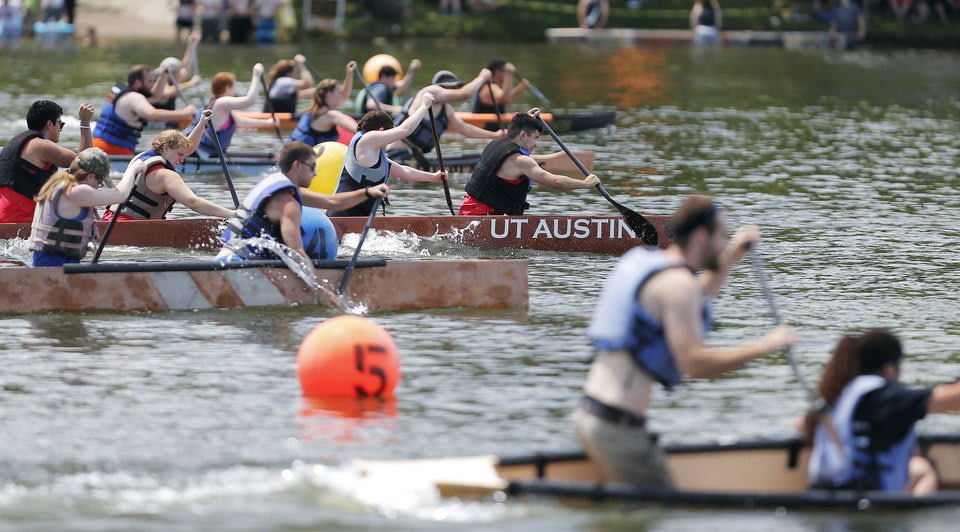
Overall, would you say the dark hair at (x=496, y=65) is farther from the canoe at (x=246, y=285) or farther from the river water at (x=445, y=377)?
the canoe at (x=246, y=285)

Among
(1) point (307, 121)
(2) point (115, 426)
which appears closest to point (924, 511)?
(2) point (115, 426)

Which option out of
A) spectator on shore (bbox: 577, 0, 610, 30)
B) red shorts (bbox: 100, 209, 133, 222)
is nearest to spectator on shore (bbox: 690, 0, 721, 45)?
spectator on shore (bbox: 577, 0, 610, 30)

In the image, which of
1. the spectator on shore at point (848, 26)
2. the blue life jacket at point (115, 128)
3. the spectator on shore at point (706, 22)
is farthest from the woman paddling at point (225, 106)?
the spectator on shore at point (848, 26)

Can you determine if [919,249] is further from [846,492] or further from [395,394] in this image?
[846,492]

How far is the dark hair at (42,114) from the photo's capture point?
46.4 ft

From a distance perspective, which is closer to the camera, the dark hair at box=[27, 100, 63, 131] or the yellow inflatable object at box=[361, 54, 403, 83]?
the dark hair at box=[27, 100, 63, 131]

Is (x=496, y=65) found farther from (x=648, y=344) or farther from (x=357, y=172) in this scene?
(x=648, y=344)

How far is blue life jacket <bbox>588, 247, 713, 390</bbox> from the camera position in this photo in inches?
273

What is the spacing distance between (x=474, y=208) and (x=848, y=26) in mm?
33560

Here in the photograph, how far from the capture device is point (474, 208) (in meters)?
15.7

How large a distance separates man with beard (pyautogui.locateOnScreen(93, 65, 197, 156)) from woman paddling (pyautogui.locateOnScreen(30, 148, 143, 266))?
22.4ft

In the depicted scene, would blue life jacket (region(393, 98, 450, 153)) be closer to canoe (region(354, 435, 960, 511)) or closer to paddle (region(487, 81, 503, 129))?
paddle (region(487, 81, 503, 129))

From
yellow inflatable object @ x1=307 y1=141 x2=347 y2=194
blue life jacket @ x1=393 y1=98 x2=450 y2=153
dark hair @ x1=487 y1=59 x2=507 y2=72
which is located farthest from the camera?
dark hair @ x1=487 y1=59 x2=507 y2=72

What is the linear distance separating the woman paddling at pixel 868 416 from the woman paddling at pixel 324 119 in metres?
12.0
